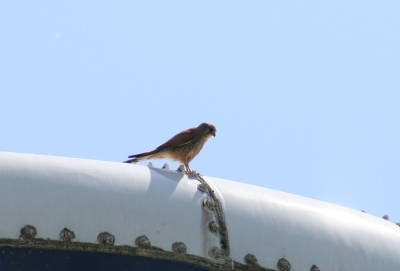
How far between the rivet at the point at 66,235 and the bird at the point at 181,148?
2691 millimetres

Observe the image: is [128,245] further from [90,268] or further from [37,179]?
[37,179]

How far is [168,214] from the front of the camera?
14.9 feet

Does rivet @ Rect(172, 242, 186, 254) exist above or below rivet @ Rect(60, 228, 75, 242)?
above

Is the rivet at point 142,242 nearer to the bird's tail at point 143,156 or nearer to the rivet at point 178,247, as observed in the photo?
the rivet at point 178,247

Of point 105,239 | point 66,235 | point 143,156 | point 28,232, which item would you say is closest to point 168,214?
point 105,239

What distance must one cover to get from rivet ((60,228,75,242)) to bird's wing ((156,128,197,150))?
312 centimetres

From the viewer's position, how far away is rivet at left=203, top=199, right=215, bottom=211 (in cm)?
467

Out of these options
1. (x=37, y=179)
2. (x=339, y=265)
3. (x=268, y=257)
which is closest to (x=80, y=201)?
(x=37, y=179)

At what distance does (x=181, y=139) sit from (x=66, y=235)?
3.30m

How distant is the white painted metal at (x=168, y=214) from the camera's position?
4.29 m

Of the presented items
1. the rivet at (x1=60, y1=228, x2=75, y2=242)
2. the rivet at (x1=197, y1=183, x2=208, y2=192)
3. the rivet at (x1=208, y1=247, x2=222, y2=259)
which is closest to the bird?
the rivet at (x1=197, y1=183, x2=208, y2=192)

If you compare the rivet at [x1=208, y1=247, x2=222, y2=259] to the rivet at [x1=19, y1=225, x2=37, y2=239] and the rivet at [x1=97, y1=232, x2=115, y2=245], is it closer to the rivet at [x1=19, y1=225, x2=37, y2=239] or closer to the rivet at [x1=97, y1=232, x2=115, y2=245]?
the rivet at [x1=97, y1=232, x2=115, y2=245]

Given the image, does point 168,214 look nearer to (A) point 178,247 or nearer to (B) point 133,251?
(A) point 178,247

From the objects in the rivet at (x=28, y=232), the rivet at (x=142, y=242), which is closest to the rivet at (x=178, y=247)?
the rivet at (x=142, y=242)
